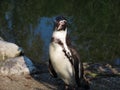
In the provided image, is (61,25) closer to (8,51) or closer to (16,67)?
(16,67)

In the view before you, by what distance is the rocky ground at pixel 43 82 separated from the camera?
7504 millimetres

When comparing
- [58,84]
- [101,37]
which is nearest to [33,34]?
[101,37]

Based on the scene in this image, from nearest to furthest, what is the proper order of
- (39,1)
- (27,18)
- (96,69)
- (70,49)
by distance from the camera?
(70,49), (96,69), (27,18), (39,1)

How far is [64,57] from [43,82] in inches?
62.6

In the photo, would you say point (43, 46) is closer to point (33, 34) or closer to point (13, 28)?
point (33, 34)

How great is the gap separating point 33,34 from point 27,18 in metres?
2.60

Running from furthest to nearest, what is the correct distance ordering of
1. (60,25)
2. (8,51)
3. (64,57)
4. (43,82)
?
(8,51) → (43,82) → (64,57) → (60,25)

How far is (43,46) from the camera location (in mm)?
11625

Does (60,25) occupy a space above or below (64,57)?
above

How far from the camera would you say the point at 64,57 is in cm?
641

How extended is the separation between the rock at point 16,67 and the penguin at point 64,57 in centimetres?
153

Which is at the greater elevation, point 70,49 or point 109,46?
point 70,49

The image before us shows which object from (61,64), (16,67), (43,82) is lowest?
(43,82)

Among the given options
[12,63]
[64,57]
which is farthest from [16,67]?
[64,57]
